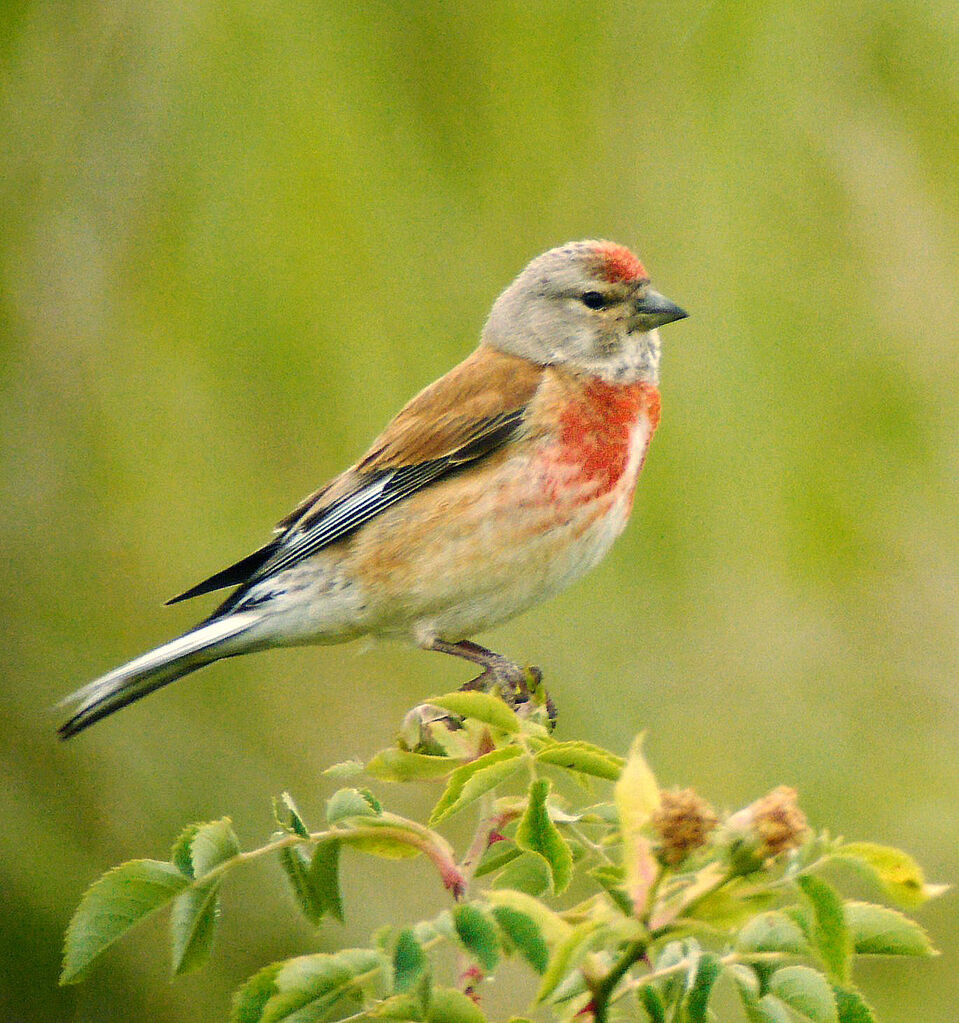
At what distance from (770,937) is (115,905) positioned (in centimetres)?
60

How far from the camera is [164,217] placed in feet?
9.72

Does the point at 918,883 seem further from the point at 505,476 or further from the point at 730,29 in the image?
the point at 730,29

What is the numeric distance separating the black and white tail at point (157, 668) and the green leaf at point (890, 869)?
148 centimetres

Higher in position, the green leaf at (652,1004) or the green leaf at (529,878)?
the green leaf at (529,878)

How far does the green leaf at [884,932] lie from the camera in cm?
113

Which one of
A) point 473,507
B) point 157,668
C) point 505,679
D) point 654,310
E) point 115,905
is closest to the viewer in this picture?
point 115,905

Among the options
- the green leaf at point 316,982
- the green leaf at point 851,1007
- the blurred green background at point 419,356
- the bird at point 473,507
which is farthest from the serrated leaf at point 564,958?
the blurred green background at point 419,356

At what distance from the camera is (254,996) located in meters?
1.17

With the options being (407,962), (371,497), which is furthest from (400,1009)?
(371,497)

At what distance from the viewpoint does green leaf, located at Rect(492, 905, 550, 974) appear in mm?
1053

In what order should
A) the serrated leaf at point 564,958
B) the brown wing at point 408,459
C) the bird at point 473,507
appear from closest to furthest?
the serrated leaf at point 564,958 → the bird at point 473,507 → the brown wing at point 408,459

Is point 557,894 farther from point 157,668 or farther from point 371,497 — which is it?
point 371,497

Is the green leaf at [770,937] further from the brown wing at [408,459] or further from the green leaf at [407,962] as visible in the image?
the brown wing at [408,459]

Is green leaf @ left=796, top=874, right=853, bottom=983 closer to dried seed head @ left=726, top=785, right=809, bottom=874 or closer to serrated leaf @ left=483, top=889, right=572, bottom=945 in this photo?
dried seed head @ left=726, top=785, right=809, bottom=874
